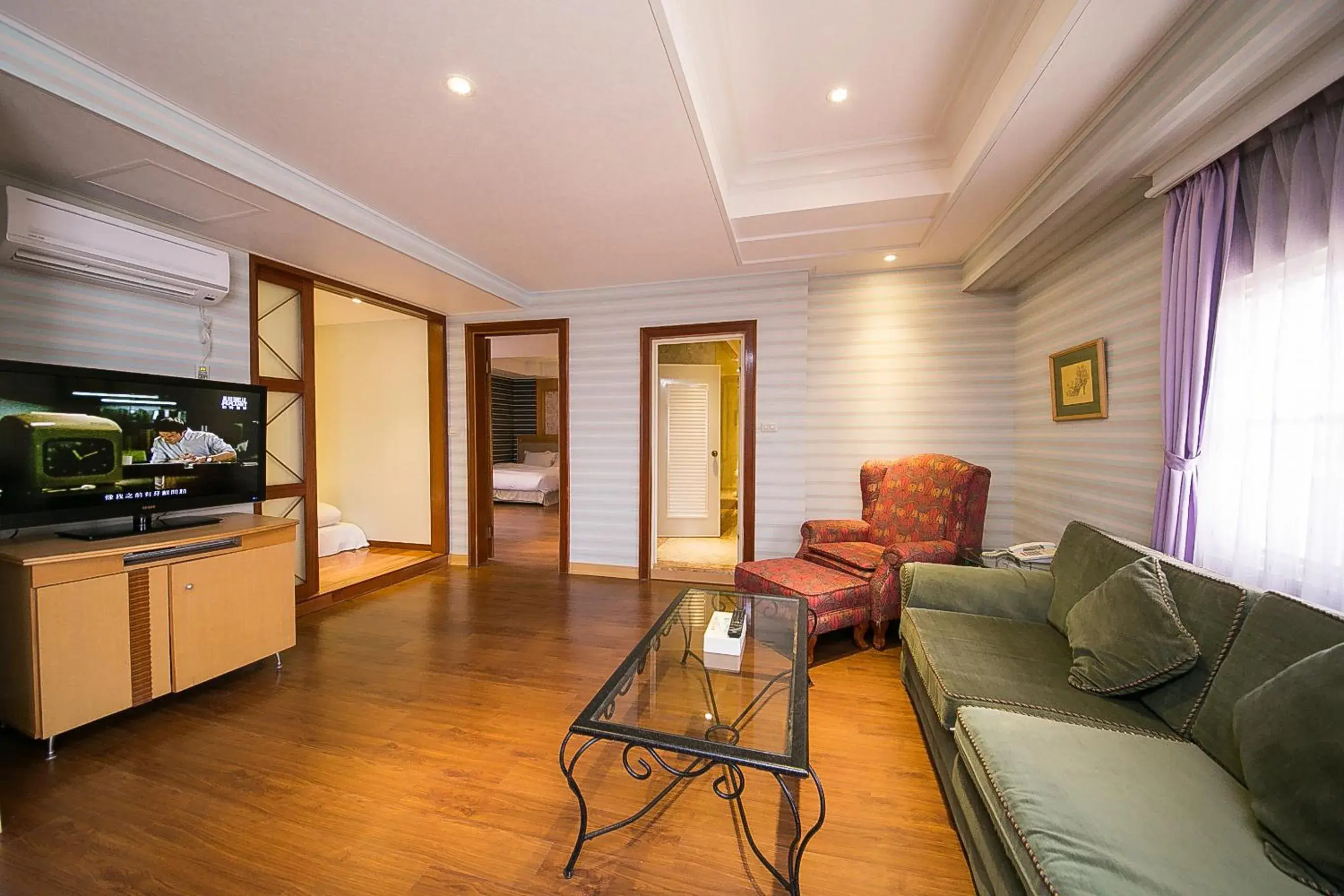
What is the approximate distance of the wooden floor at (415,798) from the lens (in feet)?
4.58

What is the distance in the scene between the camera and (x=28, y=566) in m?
1.79

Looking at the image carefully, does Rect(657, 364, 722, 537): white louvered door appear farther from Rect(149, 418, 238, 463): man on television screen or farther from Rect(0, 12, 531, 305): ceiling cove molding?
Rect(149, 418, 238, 463): man on television screen

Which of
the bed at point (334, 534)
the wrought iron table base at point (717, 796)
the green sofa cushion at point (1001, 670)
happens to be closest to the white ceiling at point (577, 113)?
the green sofa cushion at point (1001, 670)

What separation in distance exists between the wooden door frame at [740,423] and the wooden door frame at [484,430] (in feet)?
2.34

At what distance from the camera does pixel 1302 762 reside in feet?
3.08

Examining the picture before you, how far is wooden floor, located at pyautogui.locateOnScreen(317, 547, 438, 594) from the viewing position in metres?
3.81

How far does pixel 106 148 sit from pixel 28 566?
165 centimetres

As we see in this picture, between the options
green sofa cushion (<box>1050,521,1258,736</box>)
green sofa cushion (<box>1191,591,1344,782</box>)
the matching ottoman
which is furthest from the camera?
the matching ottoman

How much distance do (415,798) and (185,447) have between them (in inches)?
85.4

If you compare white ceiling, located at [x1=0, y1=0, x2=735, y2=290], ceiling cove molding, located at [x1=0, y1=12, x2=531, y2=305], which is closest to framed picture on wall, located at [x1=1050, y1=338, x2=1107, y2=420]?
white ceiling, located at [x1=0, y1=0, x2=735, y2=290]

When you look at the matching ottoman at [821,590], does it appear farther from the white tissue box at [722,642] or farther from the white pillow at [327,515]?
the white pillow at [327,515]

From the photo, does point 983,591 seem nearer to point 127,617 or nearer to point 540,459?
point 127,617

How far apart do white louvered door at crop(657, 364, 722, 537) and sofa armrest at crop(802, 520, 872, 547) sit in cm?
211

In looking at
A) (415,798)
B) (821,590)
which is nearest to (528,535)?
(821,590)
